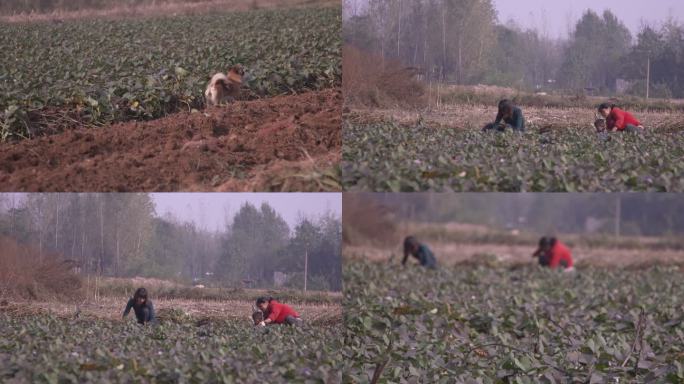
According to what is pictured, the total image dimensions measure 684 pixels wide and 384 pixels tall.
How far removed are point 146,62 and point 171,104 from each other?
17.3 inches

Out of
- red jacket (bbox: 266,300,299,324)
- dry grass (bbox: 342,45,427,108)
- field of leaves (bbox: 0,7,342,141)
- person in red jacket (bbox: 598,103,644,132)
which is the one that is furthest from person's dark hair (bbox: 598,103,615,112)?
red jacket (bbox: 266,300,299,324)

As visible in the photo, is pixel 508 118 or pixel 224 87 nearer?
pixel 224 87

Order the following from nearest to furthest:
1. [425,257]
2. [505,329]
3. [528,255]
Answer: [505,329] → [425,257] → [528,255]

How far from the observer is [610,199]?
36.6 ft

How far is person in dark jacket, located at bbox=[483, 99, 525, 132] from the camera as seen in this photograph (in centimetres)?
604

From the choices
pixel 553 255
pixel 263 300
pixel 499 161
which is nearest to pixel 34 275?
pixel 263 300

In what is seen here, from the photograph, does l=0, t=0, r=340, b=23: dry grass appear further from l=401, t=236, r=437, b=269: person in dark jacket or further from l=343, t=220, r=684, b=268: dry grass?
l=343, t=220, r=684, b=268: dry grass

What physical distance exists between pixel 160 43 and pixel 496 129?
2.16m

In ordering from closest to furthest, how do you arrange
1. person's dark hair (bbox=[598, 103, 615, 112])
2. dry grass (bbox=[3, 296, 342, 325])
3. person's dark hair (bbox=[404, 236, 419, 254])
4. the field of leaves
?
dry grass (bbox=[3, 296, 342, 325])
the field of leaves
person's dark hair (bbox=[598, 103, 615, 112])
person's dark hair (bbox=[404, 236, 419, 254])

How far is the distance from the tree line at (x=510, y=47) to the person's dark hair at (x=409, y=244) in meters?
3.79

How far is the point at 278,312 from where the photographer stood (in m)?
5.63

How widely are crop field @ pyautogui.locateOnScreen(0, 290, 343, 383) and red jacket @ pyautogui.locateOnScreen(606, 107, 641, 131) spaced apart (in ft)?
6.84

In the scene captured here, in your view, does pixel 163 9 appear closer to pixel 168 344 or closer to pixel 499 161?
pixel 168 344

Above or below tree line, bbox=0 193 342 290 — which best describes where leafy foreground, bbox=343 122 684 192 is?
above
